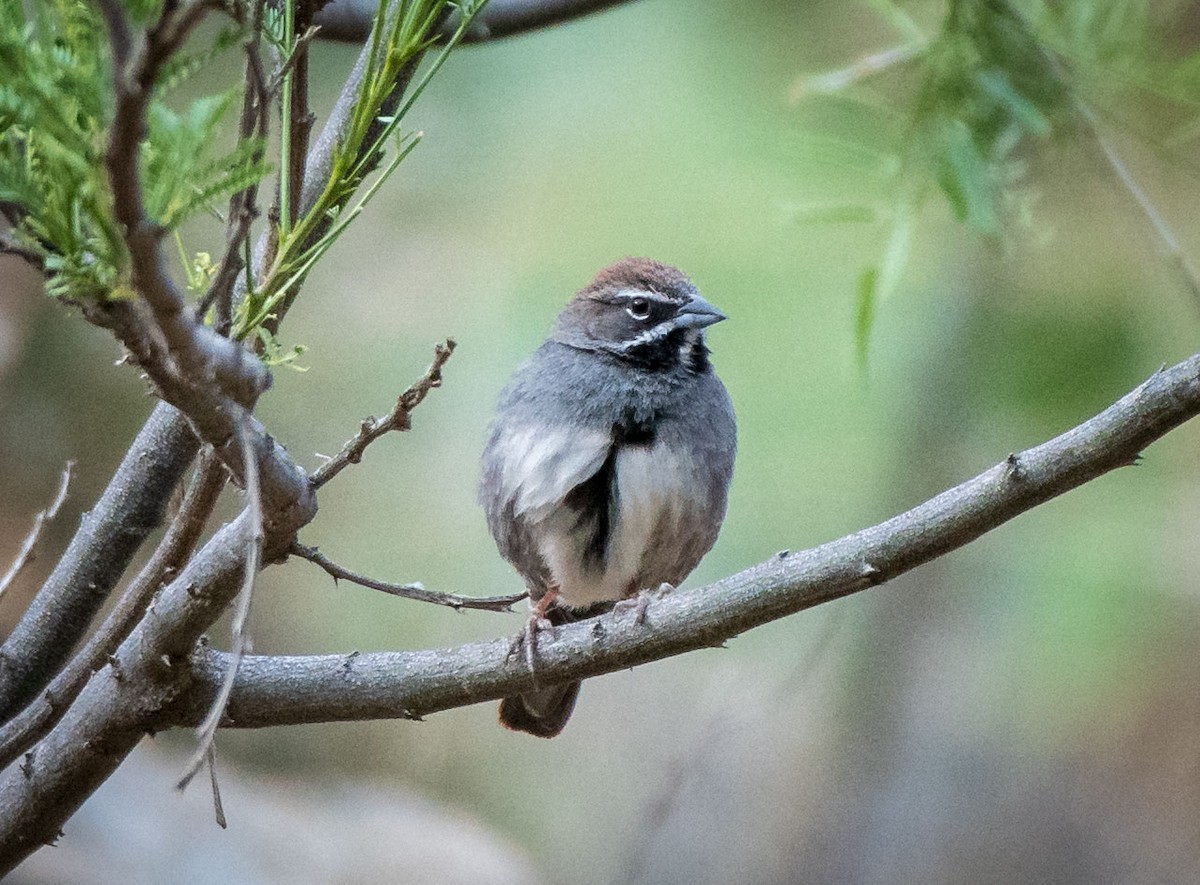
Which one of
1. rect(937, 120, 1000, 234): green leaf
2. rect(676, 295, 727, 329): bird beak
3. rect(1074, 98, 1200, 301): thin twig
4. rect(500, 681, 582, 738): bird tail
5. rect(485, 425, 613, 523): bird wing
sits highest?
rect(1074, 98, 1200, 301): thin twig

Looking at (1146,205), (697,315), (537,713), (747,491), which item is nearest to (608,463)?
(697,315)

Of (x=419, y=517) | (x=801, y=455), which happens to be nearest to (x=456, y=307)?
(x=419, y=517)

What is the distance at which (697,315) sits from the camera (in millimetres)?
4004

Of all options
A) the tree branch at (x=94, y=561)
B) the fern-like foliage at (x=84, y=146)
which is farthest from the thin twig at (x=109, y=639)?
the fern-like foliage at (x=84, y=146)

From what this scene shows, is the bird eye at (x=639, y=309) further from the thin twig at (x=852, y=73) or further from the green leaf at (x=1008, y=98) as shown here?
the green leaf at (x=1008, y=98)

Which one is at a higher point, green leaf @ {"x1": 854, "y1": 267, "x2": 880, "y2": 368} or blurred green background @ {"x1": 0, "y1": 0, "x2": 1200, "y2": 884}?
green leaf @ {"x1": 854, "y1": 267, "x2": 880, "y2": 368}

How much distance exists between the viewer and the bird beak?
400cm

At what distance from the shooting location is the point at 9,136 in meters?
1.67

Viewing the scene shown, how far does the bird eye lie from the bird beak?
0.11 metres

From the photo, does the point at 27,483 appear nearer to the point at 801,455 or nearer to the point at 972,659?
the point at 801,455

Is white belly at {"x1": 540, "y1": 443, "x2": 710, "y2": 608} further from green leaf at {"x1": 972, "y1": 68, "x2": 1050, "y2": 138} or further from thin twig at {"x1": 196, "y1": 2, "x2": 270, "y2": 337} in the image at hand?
thin twig at {"x1": 196, "y1": 2, "x2": 270, "y2": 337}

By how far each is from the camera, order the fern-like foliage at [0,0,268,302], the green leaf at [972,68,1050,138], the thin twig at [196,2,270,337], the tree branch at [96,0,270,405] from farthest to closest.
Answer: the green leaf at [972,68,1050,138]
the thin twig at [196,2,270,337]
the fern-like foliage at [0,0,268,302]
the tree branch at [96,0,270,405]

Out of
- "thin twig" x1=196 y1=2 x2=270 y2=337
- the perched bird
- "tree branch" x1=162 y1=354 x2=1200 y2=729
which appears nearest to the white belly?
the perched bird

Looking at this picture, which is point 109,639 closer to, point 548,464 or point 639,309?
point 548,464
